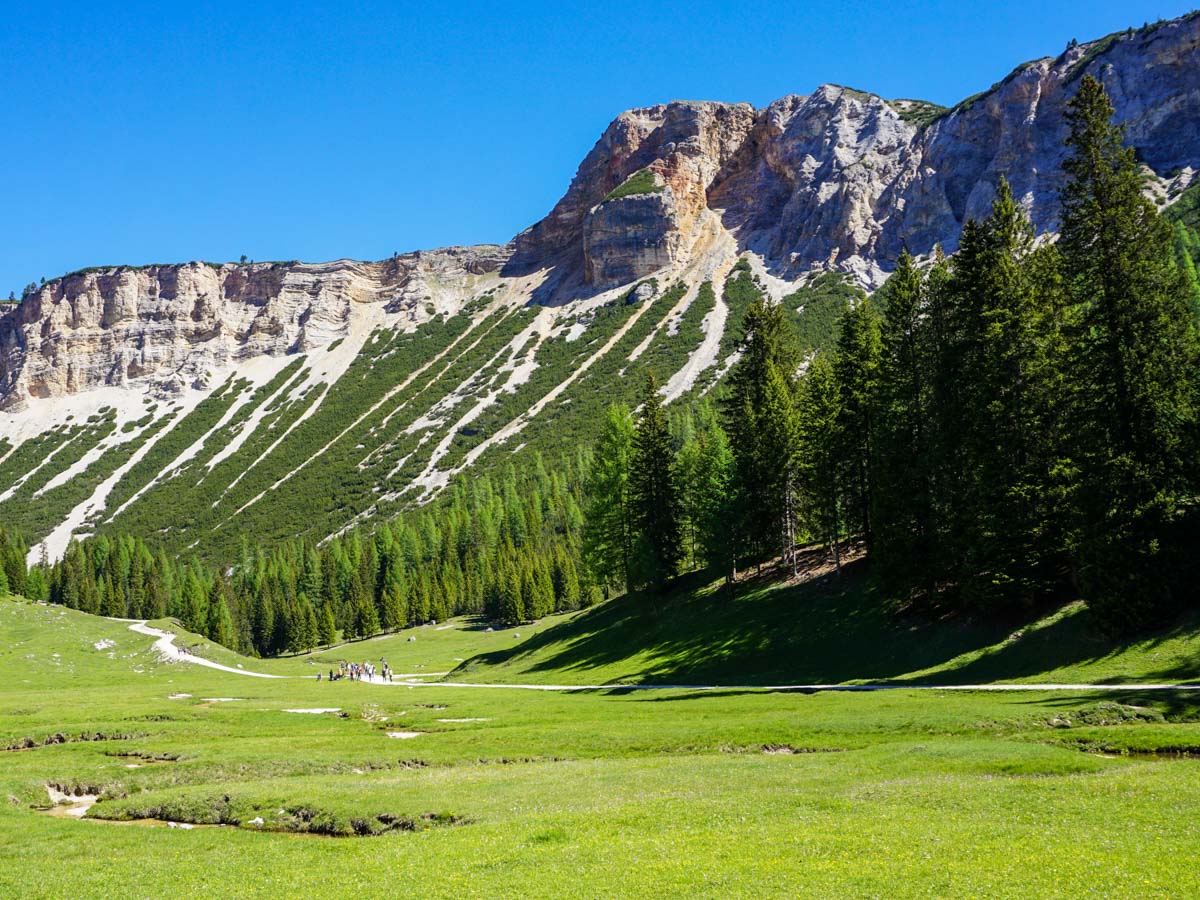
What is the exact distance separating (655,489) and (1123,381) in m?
36.4

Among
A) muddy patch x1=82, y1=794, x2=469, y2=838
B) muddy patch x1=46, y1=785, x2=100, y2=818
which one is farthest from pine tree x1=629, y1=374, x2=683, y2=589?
muddy patch x1=82, y1=794, x2=469, y2=838

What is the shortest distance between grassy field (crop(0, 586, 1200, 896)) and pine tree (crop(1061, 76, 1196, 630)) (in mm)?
3100

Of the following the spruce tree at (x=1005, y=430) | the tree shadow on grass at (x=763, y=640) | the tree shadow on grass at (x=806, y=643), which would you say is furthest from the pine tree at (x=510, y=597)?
the spruce tree at (x=1005, y=430)

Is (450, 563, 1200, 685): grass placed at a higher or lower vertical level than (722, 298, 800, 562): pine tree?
lower

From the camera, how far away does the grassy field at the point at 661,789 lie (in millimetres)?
12305

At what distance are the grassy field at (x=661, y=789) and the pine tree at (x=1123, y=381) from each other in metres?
3.10

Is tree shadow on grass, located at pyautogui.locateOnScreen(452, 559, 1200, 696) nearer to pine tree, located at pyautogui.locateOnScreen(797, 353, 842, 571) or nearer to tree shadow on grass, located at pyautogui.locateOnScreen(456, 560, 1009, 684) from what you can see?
tree shadow on grass, located at pyautogui.locateOnScreen(456, 560, 1009, 684)

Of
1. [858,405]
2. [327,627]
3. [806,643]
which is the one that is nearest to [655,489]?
[858,405]

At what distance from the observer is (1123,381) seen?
31.7 metres

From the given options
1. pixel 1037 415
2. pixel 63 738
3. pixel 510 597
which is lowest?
pixel 63 738

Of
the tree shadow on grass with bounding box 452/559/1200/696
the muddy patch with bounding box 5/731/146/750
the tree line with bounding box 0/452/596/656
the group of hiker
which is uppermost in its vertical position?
the tree line with bounding box 0/452/596/656

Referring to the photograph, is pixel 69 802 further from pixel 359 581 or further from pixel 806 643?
pixel 359 581

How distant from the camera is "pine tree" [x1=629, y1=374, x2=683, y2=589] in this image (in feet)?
207

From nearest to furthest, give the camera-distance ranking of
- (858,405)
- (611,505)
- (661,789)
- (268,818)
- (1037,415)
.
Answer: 1. (661,789)
2. (268,818)
3. (1037,415)
4. (858,405)
5. (611,505)
